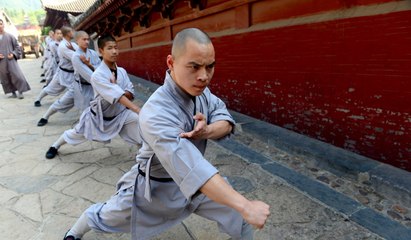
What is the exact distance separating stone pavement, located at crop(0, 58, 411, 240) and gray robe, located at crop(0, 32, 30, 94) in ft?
16.6

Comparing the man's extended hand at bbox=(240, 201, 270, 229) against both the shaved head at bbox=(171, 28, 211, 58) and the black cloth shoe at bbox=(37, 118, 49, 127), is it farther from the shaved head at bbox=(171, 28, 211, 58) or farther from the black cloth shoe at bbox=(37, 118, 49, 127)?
the black cloth shoe at bbox=(37, 118, 49, 127)

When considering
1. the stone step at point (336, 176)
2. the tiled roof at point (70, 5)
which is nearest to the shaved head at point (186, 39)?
the stone step at point (336, 176)

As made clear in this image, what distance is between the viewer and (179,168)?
1438 millimetres

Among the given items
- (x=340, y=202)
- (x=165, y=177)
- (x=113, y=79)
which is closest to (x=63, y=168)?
(x=113, y=79)

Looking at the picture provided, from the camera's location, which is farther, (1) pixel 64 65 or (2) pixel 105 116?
(1) pixel 64 65

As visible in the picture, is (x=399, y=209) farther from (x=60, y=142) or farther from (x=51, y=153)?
(x=51, y=153)

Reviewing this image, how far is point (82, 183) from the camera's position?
11.7 ft

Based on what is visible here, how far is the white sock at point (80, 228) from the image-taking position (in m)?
2.26

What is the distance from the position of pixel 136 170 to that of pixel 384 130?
248cm

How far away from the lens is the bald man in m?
4.48

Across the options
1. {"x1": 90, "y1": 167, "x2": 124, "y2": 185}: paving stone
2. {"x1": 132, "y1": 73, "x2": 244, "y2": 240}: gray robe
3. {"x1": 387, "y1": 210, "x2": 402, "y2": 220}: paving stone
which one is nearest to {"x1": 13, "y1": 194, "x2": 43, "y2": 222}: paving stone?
{"x1": 90, "y1": 167, "x2": 124, "y2": 185}: paving stone

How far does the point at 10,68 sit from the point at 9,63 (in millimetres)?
159

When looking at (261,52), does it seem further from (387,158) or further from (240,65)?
(387,158)

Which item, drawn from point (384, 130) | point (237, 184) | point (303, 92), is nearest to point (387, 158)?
point (384, 130)
